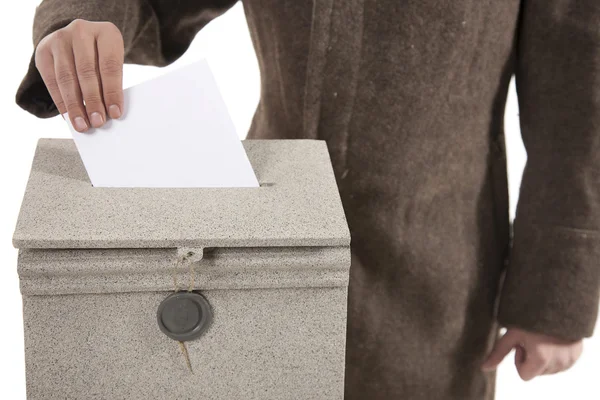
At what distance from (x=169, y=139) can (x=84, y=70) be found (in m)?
0.12

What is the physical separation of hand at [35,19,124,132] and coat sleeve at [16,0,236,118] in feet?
0.20

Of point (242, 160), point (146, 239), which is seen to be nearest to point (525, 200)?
point (242, 160)

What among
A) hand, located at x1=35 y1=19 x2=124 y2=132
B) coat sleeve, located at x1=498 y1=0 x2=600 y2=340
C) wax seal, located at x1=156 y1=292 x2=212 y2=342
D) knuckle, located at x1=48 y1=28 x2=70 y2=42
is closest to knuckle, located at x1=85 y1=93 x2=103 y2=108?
hand, located at x1=35 y1=19 x2=124 y2=132

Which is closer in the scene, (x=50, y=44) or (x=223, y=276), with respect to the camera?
(x=223, y=276)

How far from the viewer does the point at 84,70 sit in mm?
764

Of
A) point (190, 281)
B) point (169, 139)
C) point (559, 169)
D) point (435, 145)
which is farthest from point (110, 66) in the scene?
point (559, 169)

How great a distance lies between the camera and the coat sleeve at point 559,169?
3.26 feet

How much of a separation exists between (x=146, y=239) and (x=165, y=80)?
0.56 ft

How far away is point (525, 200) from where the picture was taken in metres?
1.08

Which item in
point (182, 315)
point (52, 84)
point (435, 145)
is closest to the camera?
point (182, 315)

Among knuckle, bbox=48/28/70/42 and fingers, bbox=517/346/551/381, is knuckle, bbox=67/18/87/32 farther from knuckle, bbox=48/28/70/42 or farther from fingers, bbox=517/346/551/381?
fingers, bbox=517/346/551/381

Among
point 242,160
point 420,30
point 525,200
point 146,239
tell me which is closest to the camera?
point 146,239

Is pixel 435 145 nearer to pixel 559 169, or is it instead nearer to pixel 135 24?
pixel 559 169

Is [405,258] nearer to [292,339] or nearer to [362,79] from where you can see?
[362,79]
